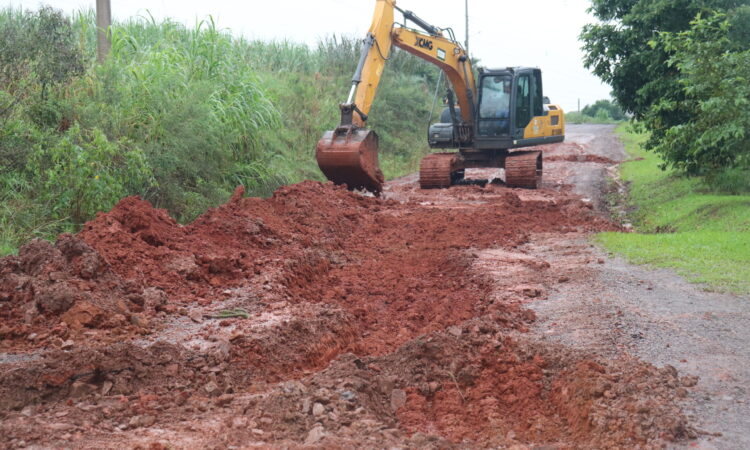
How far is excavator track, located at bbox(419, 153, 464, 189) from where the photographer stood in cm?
1958

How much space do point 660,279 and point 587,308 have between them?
6.49 feet

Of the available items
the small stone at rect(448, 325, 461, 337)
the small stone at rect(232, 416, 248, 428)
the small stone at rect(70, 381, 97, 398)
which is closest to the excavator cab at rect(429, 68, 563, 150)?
the small stone at rect(448, 325, 461, 337)

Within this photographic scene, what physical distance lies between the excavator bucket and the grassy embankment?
4.96m

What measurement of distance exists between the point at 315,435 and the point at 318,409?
1.21ft

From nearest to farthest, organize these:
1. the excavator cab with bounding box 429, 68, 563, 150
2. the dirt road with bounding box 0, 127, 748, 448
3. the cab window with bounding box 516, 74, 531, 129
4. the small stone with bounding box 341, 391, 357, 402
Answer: the dirt road with bounding box 0, 127, 748, 448 < the small stone with bounding box 341, 391, 357, 402 < the excavator cab with bounding box 429, 68, 563, 150 < the cab window with bounding box 516, 74, 531, 129

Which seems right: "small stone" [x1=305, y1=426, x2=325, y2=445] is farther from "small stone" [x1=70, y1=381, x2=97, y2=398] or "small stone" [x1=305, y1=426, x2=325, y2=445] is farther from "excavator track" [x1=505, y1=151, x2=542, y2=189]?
"excavator track" [x1=505, y1=151, x2=542, y2=189]

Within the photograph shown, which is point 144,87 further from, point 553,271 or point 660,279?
point 660,279

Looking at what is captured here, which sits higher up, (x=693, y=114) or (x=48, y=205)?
(x=693, y=114)

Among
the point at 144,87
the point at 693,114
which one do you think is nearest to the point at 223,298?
the point at 144,87

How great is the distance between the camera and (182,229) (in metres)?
10.3

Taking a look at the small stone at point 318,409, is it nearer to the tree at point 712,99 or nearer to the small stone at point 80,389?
the small stone at point 80,389

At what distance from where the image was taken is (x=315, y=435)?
15.2 feet

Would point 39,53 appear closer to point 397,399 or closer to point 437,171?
point 397,399

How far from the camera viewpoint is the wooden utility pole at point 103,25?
1675 cm
